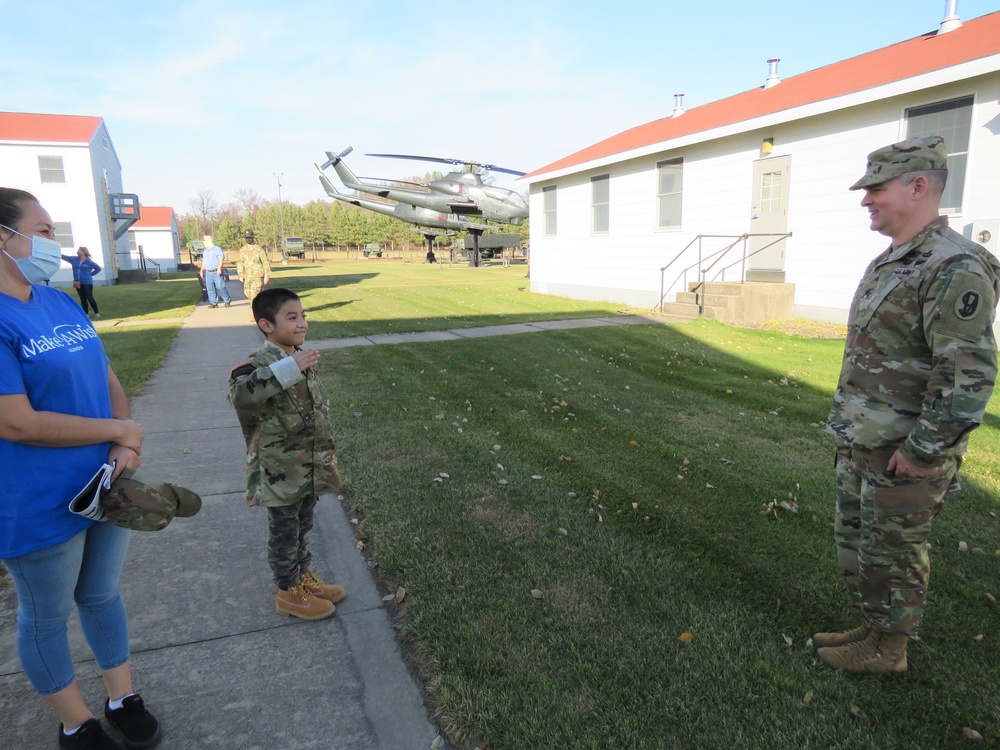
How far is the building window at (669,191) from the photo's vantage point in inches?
600

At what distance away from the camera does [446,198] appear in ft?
119

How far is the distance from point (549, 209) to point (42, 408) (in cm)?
2022

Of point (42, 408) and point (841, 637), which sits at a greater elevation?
point (42, 408)

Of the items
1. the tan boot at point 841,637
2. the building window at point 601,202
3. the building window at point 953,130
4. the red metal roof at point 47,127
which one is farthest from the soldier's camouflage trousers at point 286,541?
the red metal roof at point 47,127

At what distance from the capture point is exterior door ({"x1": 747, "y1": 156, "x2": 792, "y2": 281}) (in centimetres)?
1261

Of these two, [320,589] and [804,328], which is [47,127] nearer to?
[804,328]

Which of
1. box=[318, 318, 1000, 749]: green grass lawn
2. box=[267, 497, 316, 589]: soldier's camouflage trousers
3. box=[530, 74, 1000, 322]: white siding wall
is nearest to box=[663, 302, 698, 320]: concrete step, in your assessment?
box=[530, 74, 1000, 322]: white siding wall

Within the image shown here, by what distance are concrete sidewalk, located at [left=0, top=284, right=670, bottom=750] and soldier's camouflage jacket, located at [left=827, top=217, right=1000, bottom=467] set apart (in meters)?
2.19

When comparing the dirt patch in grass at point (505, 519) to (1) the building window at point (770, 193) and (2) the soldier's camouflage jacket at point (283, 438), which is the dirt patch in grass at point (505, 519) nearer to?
(2) the soldier's camouflage jacket at point (283, 438)

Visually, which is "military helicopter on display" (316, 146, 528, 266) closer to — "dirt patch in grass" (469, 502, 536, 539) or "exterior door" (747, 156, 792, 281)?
"exterior door" (747, 156, 792, 281)

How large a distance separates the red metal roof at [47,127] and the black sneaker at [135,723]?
1362 inches

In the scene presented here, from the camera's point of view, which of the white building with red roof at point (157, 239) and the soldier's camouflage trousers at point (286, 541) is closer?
the soldier's camouflage trousers at point (286, 541)

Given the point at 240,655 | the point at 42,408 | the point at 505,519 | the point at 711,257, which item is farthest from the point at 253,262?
the point at 42,408

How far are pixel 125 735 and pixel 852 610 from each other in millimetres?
3272
